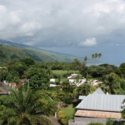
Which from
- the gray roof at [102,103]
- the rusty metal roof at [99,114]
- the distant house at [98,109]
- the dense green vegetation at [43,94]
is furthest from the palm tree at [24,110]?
the gray roof at [102,103]

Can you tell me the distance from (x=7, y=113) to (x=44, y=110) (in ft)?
10.3

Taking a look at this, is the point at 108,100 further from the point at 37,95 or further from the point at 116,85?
the point at 116,85

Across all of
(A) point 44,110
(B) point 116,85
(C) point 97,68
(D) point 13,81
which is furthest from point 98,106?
(C) point 97,68

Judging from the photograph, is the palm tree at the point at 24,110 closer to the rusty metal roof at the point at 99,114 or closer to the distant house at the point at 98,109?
the distant house at the point at 98,109

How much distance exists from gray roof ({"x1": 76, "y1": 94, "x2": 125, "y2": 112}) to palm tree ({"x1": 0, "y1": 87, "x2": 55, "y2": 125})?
7.90 metres

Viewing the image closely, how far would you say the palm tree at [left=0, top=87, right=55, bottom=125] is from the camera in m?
15.9

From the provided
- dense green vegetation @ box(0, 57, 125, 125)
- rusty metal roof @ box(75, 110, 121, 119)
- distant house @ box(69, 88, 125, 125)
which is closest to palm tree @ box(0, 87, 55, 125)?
dense green vegetation @ box(0, 57, 125, 125)

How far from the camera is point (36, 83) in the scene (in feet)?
142

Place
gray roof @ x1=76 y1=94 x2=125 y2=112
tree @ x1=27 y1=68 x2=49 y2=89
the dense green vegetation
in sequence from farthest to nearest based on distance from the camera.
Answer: tree @ x1=27 y1=68 x2=49 y2=89 → gray roof @ x1=76 y1=94 x2=125 y2=112 → the dense green vegetation

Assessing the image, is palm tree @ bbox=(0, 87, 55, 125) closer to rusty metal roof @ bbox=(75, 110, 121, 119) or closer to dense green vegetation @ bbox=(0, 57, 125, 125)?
dense green vegetation @ bbox=(0, 57, 125, 125)

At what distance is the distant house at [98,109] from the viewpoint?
73.5ft

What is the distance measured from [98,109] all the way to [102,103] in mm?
1286

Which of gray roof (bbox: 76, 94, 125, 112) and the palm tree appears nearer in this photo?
the palm tree

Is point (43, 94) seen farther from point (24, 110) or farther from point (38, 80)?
point (38, 80)
